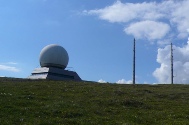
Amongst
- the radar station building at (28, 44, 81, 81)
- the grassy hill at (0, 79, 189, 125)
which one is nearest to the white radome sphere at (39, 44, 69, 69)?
the radar station building at (28, 44, 81, 81)

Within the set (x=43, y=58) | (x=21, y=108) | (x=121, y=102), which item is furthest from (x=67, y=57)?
(x=21, y=108)

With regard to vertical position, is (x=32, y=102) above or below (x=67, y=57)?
below

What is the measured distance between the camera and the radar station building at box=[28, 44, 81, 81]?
78.9 metres

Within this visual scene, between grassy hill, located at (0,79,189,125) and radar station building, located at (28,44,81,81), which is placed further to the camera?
radar station building, located at (28,44,81,81)

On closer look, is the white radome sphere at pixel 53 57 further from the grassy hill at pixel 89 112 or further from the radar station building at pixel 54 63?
the grassy hill at pixel 89 112

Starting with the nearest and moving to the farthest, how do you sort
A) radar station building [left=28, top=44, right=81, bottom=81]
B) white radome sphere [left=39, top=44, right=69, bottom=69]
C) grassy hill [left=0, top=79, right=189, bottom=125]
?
grassy hill [left=0, top=79, right=189, bottom=125] < radar station building [left=28, top=44, right=81, bottom=81] < white radome sphere [left=39, top=44, right=69, bottom=69]

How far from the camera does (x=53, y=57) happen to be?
264 ft

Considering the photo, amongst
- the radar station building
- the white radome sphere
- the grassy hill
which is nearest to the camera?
the grassy hill

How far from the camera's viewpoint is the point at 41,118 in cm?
2052

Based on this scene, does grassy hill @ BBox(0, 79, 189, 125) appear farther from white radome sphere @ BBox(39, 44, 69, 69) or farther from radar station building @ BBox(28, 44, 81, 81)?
white radome sphere @ BBox(39, 44, 69, 69)

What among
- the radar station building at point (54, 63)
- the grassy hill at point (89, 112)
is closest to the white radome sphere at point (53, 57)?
the radar station building at point (54, 63)

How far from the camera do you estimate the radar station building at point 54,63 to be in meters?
78.9

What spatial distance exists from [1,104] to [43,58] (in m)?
58.0

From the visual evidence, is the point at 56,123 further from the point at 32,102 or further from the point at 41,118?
the point at 32,102
